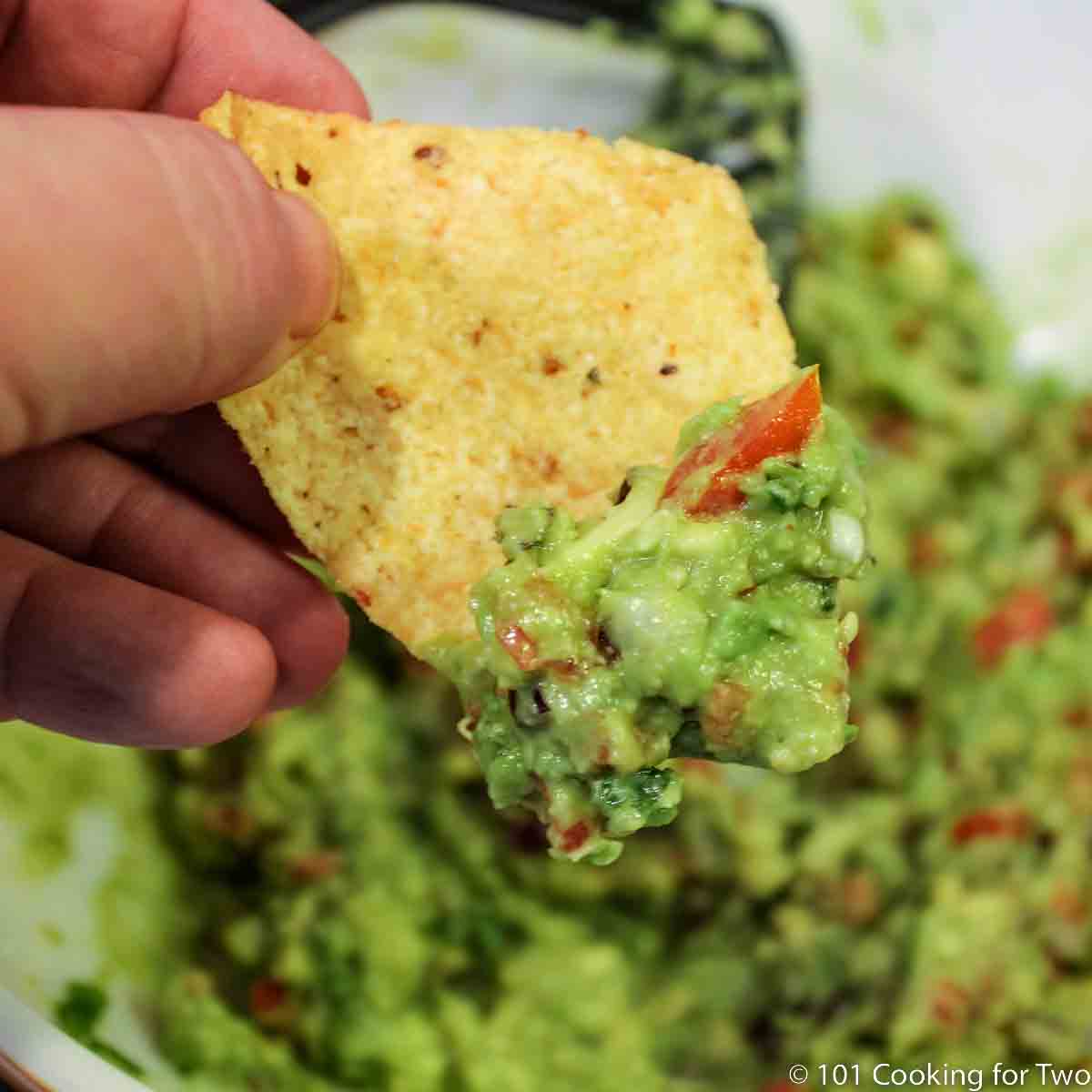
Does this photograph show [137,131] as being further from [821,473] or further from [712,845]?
[712,845]

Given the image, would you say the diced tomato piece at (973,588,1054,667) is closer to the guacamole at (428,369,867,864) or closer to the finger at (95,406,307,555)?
the guacamole at (428,369,867,864)

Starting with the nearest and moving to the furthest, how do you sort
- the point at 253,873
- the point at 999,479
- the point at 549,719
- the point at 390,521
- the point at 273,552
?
the point at 549,719 < the point at 390,521 < the point at 273,552 < the point at 253,873 < the point at 999,479

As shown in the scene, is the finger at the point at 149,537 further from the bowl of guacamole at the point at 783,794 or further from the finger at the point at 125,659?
the bowl of guacamole at the point at 783,794

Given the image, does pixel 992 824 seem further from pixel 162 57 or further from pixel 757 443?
pixel 162 57

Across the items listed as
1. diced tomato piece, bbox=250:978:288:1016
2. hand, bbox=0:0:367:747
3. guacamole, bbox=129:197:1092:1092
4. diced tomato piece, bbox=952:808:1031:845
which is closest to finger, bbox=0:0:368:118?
hand, bbox=0:0:367:747

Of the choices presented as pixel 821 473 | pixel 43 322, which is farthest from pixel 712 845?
pixel 43 322

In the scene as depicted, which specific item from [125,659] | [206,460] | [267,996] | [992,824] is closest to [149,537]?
[206,460]

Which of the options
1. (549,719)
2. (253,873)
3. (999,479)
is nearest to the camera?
(549,719)
